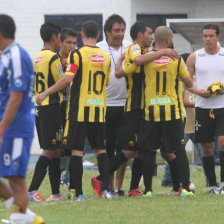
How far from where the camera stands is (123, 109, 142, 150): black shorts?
32.2ft

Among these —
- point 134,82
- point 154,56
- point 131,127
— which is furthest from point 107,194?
point 154,56

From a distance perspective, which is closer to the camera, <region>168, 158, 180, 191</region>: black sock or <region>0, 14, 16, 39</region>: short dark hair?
<region>0, 14, 16, 39</region>: short dark hair

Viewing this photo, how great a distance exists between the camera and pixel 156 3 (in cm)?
2069

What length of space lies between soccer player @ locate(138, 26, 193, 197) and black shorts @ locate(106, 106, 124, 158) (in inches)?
22.3

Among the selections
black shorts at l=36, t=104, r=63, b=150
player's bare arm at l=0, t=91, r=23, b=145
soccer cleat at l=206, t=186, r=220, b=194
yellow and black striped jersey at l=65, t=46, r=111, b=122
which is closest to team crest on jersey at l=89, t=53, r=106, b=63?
yellow and black striped jersey at l=65, t=46, r=111, b=122

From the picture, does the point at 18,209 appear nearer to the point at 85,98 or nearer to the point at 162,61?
the point at 85,98

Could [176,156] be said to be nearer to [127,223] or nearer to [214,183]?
[214,183]

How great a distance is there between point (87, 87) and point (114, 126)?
3.66 ft

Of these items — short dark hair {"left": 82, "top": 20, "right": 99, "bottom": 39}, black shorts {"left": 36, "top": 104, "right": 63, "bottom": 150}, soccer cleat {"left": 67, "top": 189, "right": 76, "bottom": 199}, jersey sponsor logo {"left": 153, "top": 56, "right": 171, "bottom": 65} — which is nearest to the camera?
short dark hair {"left": 82, "top": 20, "right": 99, "bottom": 39}

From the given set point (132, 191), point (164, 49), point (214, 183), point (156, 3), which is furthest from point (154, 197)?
point (156, 3)

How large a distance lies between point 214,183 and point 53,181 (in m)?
2.19

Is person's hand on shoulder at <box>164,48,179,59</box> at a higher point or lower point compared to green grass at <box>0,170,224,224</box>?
higher

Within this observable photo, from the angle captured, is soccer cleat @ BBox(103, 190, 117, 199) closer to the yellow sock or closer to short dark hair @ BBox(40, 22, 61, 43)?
short dark hair @ BBox(40, 22, 61, 43)

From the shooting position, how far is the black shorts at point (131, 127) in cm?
980
